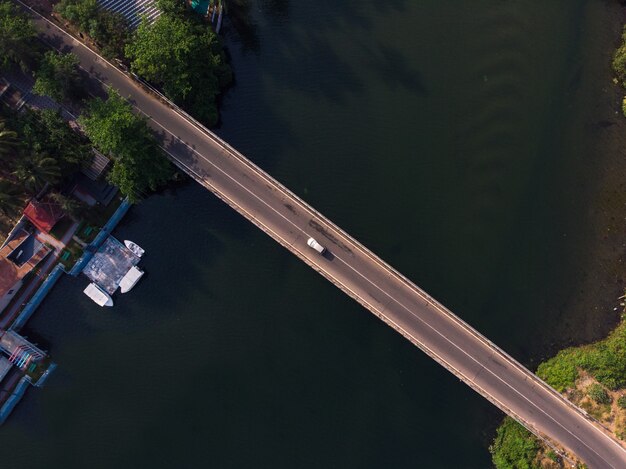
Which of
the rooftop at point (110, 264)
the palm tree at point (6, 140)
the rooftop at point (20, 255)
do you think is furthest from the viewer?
the rooftop at point (110, 264)

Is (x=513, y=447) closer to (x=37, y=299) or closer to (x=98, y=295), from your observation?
(x=98, y=295)

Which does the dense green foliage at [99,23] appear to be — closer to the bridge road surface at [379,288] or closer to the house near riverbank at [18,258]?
the bridge road surface at [379,288]

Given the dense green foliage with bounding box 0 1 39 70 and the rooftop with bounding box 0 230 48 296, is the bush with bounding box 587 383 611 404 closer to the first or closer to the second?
the rooftop with bounding box 0 230 48 296

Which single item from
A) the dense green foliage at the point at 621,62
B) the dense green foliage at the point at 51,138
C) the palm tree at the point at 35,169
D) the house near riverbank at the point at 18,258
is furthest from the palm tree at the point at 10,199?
the dense green foliage at the point at 621,62

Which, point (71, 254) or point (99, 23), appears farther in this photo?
point (71, 254)

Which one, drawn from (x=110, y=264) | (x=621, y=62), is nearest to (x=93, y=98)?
(x=110, y=264)

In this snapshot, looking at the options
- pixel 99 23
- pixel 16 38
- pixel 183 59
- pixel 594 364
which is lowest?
pixel 16 38
